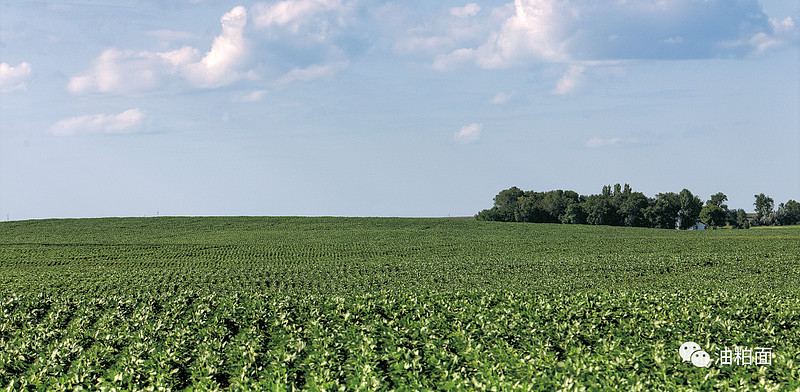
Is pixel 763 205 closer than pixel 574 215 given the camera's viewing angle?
No

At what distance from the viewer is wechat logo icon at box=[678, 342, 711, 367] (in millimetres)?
12723

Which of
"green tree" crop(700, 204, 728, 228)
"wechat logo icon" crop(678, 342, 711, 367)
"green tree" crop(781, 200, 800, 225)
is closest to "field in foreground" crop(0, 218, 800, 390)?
"wechat logo icon" crop(678, 342, 711, 367)

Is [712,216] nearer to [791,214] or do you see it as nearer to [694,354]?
[791,214]

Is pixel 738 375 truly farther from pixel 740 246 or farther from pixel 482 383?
pixel 740 246

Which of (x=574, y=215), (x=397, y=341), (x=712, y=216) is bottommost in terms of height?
(x=397, y=341)

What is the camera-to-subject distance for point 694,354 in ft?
42.9

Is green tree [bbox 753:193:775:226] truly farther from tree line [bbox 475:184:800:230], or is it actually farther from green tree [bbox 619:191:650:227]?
green tree [bbox 619:191:650:227]

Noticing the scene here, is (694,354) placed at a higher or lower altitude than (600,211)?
lower

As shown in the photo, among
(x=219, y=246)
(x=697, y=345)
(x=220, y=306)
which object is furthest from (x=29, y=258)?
(x=697, y=345)

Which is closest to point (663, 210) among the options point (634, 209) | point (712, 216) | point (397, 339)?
point (634, 209)

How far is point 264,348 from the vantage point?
1531cm

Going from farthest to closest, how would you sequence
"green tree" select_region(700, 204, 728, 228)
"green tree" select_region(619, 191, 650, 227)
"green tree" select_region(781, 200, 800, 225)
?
"green tree" select_region(781, 200, 800, 225) → "green tree" select_region(700, 204, 728, 228) → "green tree" select_region(619, 191, 650, 227)

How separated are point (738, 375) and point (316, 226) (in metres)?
73.1

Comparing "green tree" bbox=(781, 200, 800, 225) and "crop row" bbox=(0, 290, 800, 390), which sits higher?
"green tree" bbox=(781, 200, 800, 225)
